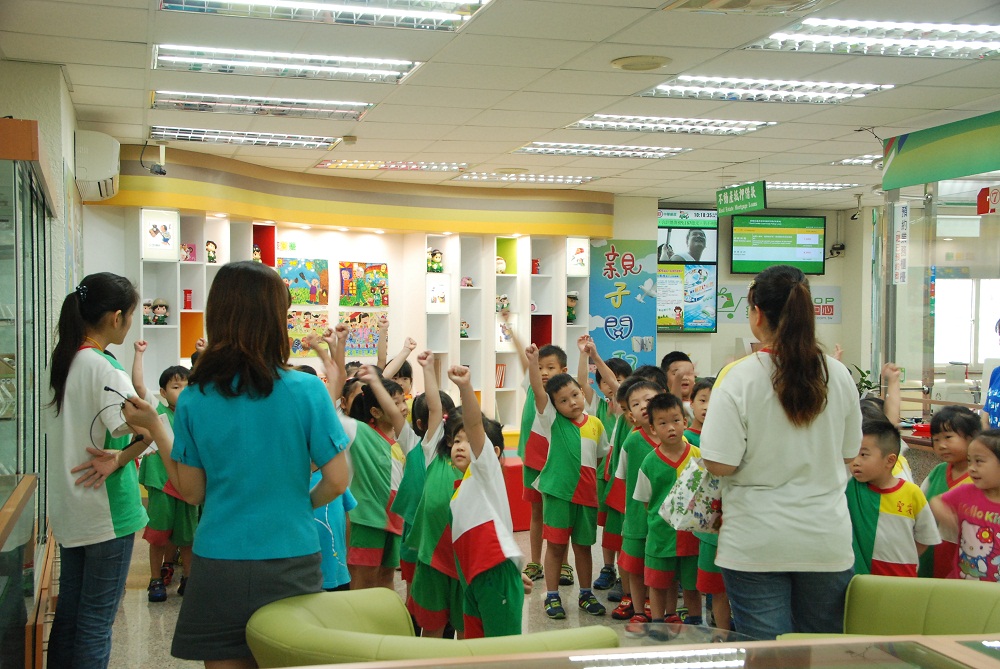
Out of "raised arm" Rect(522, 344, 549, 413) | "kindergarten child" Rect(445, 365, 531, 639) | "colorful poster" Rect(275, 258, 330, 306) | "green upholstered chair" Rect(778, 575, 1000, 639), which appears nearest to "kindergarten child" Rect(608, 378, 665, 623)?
"raised arm" Rect(522, 344, 549, 413)

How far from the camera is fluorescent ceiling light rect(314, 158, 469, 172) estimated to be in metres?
8.42

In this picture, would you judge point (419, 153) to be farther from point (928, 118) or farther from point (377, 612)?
point (377, 612)

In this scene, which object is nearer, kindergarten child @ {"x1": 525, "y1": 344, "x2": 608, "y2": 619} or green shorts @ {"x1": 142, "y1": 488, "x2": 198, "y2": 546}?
kindergarten child @ {"x1": 525, "y1": 344, "x2": 608, "y2": 619}

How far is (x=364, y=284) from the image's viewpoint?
9.77 m

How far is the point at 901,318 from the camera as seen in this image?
23.7 ft

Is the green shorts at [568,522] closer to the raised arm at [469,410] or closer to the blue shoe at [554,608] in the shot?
the blue shoe at [554,608]

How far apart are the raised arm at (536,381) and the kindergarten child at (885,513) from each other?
6.38 ft

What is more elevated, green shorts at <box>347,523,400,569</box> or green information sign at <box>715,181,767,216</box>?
green information sign at <box>715,181,767,216</box>

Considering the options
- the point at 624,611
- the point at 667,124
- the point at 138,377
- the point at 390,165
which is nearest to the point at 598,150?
the point at 667,124

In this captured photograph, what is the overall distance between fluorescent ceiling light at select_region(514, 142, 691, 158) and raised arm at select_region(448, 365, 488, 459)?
201 inches

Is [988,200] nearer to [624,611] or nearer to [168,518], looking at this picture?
[624,611]

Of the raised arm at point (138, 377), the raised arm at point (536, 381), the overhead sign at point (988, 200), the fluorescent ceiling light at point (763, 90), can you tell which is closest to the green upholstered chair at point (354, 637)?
the raised arm at point (138, 377)

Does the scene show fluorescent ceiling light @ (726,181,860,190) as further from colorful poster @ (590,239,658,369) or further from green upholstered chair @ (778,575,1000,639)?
green upholstered chair @ (778,575,1000,639)

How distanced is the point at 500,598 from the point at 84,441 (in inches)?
54.4
